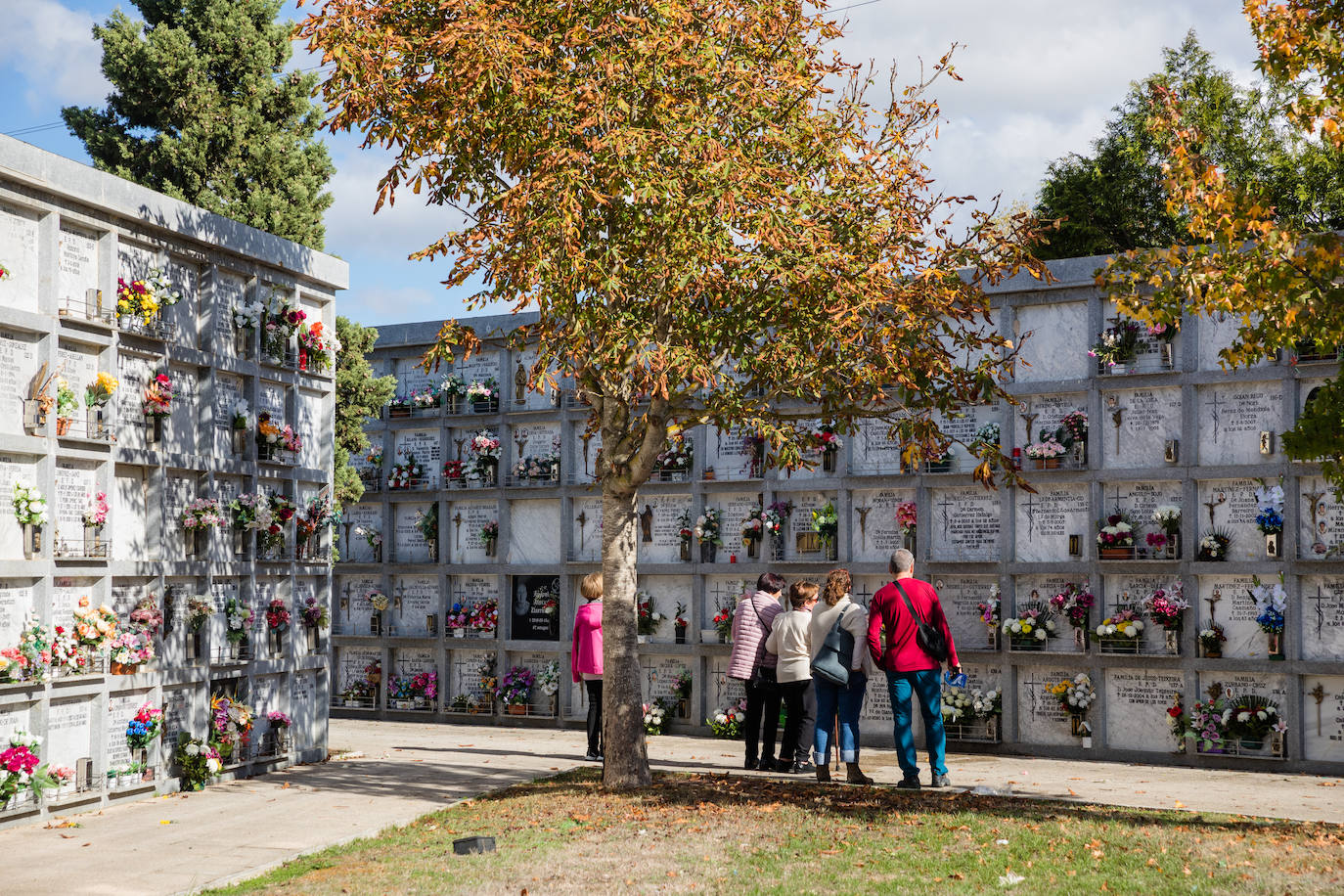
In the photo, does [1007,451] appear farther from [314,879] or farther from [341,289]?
[314,879]

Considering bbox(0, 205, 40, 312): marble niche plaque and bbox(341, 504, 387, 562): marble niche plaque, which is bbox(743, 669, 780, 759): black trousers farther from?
bbox(341, 504, 387, 562): marble niche plaque

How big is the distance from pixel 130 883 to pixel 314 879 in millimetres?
944

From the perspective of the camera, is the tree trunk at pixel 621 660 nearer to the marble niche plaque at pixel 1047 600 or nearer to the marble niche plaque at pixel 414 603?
the marble niche plaque at pixel 1047 600

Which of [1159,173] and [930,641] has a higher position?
[1159,173]

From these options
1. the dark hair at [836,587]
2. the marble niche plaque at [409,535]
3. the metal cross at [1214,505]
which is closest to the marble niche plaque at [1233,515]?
the metal cross at [1214,505]

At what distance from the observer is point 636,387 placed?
8.52 meters

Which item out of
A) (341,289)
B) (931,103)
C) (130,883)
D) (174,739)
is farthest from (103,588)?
(931,103)

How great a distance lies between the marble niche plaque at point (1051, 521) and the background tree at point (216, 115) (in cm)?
818

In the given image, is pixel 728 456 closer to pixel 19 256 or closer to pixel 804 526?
pixel 804 526

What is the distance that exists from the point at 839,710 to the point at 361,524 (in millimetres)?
7984

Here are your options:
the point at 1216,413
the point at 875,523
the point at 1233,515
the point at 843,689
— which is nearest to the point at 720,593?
the point at 875,523

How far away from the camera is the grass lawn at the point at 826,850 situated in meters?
6.12

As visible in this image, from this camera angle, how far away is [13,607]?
8195mm

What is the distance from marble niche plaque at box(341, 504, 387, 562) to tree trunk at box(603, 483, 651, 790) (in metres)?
7.11
